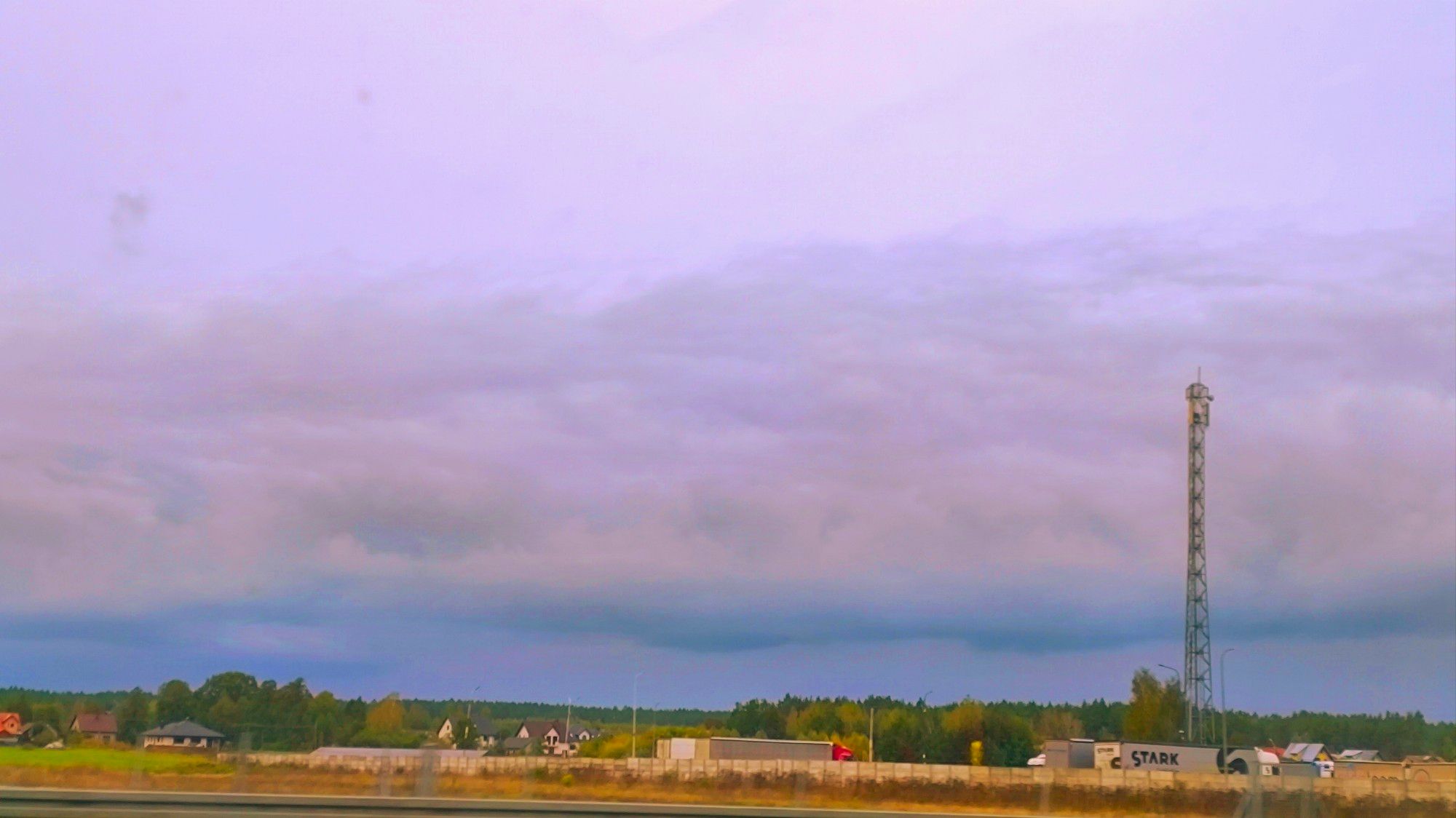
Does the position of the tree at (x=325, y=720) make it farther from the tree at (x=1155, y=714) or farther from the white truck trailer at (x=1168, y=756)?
the tree at (x=1155, y=714)

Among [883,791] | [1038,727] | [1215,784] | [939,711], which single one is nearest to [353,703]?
[883,791]

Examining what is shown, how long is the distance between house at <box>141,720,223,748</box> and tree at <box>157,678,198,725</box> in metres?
0.57

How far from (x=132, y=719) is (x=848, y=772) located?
24.3m

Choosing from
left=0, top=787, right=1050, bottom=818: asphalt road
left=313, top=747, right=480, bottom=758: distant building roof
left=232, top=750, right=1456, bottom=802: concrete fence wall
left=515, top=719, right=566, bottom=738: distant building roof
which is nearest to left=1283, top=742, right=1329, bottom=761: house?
left=232, top=750, right=1456, bottom=802: concrete fence wall

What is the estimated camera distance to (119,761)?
29688 millimetres

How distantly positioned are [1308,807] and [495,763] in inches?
821

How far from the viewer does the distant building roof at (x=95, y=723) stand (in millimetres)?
32125

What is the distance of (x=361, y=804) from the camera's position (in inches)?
848

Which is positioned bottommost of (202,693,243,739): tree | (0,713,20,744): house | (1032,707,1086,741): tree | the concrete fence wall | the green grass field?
(1032,707,1086,741): tree

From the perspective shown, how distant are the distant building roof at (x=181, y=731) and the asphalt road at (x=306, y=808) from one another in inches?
364

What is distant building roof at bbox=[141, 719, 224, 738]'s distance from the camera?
31.0 m

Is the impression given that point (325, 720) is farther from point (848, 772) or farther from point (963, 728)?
point (963, 728)

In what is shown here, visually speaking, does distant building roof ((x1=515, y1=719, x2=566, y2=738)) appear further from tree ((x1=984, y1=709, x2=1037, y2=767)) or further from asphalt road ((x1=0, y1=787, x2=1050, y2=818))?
asphalt road ((x1=0, y1=787, x2=1050, y2=818))

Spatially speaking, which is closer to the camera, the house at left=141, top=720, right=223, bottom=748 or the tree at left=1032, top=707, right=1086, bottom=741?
the house at left=141, top=720, right=223, bottom=748
